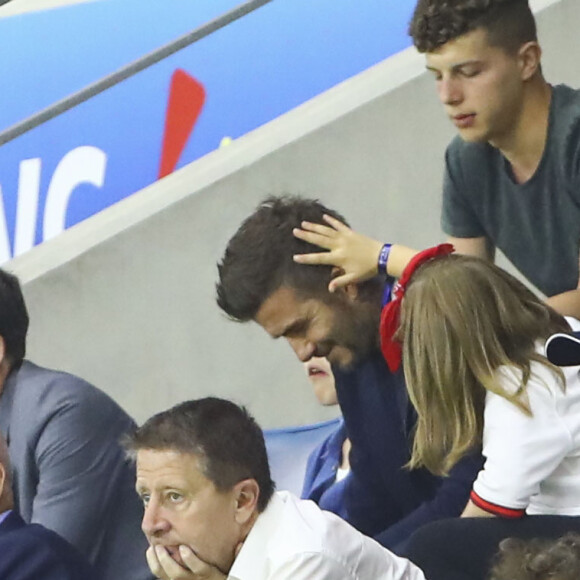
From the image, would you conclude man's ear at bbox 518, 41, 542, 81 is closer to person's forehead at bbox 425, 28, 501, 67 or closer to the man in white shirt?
person's forehead at bbox 425, 28, 501, 67

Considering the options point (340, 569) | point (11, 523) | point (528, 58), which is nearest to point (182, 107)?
point (528, 58)

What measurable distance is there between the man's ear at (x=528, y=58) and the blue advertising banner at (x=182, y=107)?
2109mm

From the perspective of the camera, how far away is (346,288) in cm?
228

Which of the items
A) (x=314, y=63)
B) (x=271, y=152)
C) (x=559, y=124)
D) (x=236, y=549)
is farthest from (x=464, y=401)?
(x=314, y=63)

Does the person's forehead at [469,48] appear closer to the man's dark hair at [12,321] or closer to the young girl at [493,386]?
the young girl at [493,386]

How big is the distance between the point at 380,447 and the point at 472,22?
2.28 ft

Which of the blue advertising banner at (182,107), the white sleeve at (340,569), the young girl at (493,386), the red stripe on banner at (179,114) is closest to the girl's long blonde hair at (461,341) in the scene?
the young girl at (493,386)

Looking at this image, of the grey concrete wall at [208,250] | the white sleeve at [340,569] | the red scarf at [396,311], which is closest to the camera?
the white sleeve at [340,569]

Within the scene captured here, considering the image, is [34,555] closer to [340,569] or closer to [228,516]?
[228,516]

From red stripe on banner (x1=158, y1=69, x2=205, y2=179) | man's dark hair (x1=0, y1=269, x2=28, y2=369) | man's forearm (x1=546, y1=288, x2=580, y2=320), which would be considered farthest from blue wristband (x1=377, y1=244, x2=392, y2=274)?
red stripe on banner (x1=158, y1=69, x2=205, y2=179)

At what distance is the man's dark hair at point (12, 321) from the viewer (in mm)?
2779

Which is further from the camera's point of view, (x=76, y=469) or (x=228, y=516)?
(x=76, y=469)

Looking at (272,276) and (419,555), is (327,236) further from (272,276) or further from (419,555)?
(419,555)

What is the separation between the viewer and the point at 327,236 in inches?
89.7
